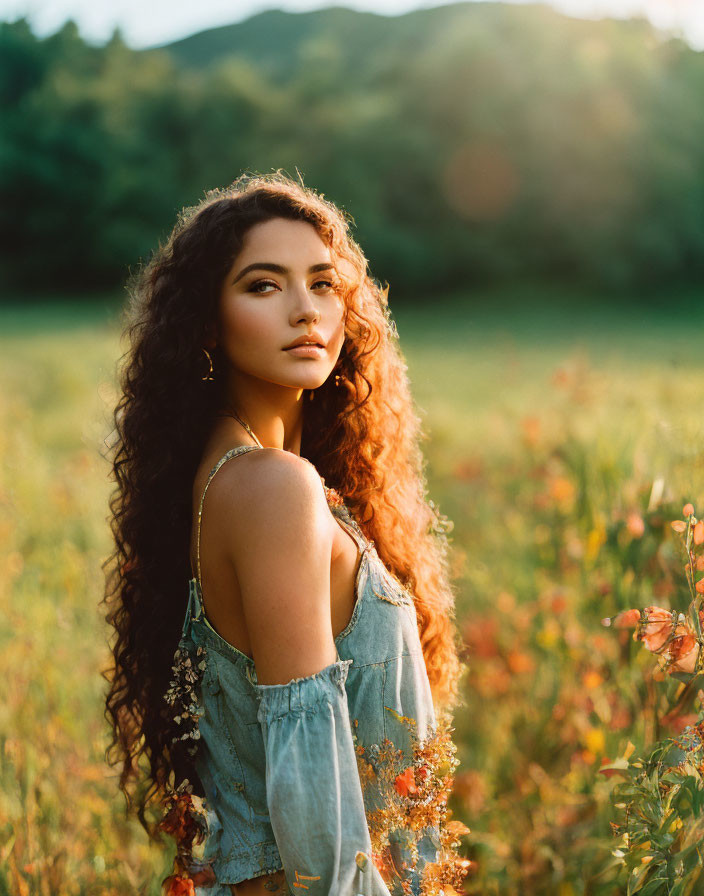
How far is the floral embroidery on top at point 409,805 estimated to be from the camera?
1.44 m

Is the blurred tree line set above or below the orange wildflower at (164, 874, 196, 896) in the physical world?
above

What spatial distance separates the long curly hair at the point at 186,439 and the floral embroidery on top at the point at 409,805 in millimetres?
375

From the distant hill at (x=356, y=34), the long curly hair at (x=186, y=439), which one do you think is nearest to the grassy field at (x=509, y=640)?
the long curly hair at (x=186, y=439)

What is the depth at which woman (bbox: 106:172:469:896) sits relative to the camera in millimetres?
1295

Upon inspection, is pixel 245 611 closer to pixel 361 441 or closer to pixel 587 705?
pixel 361 441

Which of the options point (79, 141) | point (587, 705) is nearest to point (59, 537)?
point (587, 705)

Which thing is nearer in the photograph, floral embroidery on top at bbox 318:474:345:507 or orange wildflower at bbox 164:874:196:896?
orange wildflower at bbox 164:874:196:896

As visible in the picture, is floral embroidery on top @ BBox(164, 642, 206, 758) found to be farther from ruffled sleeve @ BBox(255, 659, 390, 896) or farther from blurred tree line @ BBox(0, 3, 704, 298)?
blurred tree line @ BBox(0, 3, 704, 298)

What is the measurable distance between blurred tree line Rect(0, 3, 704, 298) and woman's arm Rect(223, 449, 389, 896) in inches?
1329

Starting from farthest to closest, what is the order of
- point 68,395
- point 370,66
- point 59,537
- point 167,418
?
point 370,66, point 68,395, point 59,537, point 167,418

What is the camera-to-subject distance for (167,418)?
5.37 feet

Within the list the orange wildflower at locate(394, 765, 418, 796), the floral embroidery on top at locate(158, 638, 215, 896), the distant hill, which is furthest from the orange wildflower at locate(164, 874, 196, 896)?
the distant hill

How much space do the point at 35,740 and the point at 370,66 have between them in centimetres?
5287

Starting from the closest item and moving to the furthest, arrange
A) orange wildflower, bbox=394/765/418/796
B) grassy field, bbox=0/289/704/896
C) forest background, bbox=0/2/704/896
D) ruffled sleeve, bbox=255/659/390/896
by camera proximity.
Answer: ruffled sleeve, bbox=255/659/390/896, orange wildflower, bbox=394/765/418/796, grassy field, bbox=0/289/704/896, forest background, bbox=0/2/704/896
